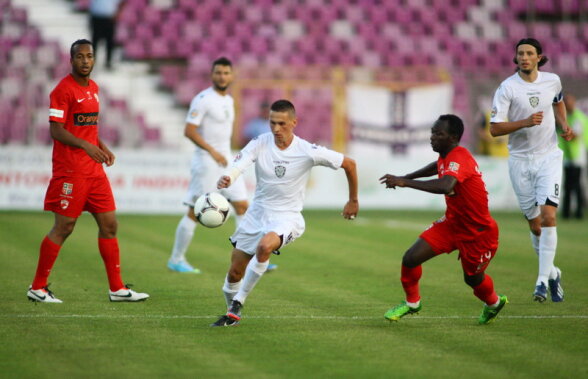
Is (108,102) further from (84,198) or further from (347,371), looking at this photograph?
(347,371)

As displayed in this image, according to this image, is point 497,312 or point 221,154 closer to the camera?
point 497,312

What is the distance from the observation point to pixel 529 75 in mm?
9711

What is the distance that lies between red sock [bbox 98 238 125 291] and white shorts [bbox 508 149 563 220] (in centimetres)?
407

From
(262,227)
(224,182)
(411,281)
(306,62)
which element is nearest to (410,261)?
(411,281)

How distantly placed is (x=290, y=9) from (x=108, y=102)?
22.3 feet

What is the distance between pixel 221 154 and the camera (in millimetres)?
11680

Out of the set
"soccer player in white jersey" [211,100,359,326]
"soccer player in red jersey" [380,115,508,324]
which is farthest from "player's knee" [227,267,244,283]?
"soccer player in red jersey" [380,115,508,324]

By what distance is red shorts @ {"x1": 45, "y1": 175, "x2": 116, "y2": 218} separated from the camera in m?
8.95

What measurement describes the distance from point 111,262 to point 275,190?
1951mm

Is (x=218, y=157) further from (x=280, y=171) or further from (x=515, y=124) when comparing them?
(x=515, y=124)

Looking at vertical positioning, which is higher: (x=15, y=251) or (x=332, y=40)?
(x=332, y=40)

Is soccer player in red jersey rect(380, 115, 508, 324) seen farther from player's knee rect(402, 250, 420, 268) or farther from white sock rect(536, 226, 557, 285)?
white sock rect(536, 226, 557, 285)

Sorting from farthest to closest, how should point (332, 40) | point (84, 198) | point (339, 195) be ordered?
point (332, 40) < point (339, 195) < point (84, 198)

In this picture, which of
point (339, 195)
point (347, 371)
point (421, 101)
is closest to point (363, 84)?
point (421, 101)
